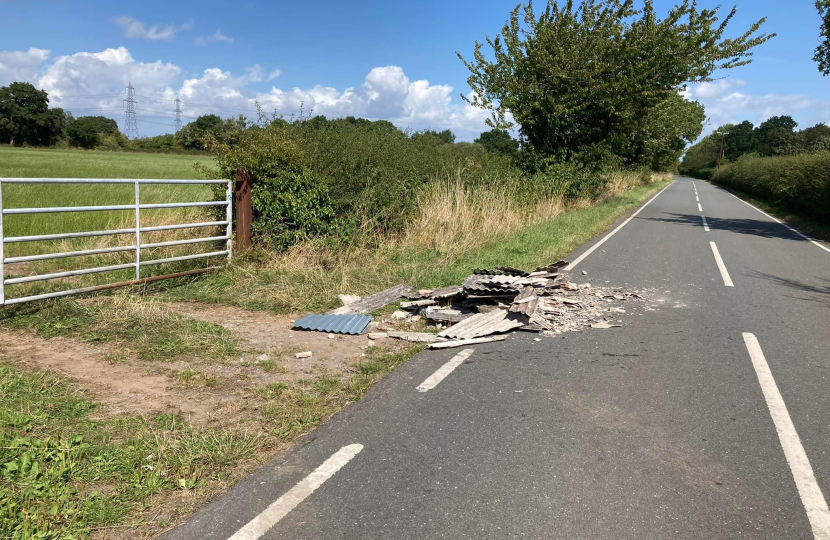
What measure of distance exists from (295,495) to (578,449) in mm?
1867

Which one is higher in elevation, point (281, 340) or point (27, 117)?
point (27, 117)

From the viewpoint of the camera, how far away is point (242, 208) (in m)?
9.53

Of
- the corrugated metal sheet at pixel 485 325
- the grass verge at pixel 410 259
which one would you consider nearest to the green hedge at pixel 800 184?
the grass verge at pixel 410 259

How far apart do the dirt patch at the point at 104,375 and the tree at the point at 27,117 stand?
9056 centimetres

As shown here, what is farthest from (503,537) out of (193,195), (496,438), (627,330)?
(193,195)

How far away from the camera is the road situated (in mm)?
3090

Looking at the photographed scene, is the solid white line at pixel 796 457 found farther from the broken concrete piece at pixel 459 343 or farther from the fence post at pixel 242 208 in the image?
the fence post at pixel 242 208

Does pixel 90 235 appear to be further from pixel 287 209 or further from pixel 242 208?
pixel 287 209

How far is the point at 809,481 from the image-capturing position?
141 inches

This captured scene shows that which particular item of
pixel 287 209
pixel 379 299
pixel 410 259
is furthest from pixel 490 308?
pixel 287 209

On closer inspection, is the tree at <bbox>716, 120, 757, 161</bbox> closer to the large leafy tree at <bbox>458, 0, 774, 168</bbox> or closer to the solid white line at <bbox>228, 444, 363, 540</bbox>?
the large leafy tree at <bbox>458, 0, 774, 168</bbox>

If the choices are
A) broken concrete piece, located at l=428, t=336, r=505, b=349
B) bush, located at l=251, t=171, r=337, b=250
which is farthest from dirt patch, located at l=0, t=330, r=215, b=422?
bush, located at l=251, t=171, r=337, b=250

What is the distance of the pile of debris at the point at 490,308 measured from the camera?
6.68 meters

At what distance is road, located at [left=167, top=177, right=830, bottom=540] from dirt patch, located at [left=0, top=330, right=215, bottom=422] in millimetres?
1337
